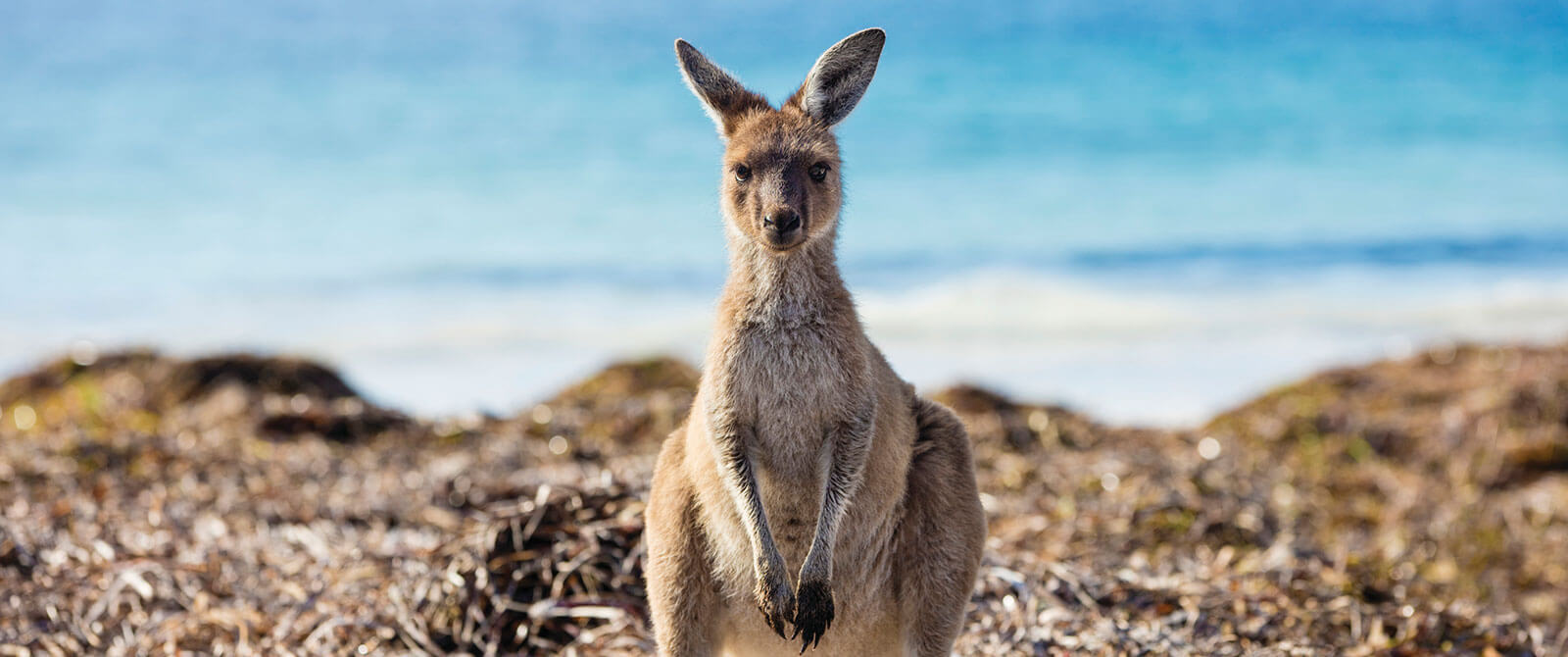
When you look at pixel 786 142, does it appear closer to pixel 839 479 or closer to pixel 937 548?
pixel 839 479

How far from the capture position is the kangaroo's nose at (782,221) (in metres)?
3.56

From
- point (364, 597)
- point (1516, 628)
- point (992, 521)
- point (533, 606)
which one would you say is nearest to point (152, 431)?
point (364, 597)

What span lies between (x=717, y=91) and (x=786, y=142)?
14.4 inches

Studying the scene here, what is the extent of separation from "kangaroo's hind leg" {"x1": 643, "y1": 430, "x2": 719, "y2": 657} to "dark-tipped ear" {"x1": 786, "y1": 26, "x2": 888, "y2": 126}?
1221mm

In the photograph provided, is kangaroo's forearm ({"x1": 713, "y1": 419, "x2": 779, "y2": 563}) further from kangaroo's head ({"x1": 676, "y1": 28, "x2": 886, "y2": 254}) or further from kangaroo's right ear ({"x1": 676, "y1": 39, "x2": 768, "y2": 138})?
kangaroo's right ear ({"x1": 676, "y1": 39, "x2": 768, "y2": 138})

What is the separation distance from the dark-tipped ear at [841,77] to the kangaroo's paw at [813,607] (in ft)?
4.73

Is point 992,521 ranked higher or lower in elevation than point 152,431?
higher

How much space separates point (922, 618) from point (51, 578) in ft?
13.6

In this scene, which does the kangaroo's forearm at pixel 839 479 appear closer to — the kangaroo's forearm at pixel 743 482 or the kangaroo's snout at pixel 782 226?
the kangaroo's forearm at pixel 743 482

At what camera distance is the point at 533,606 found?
4758mm

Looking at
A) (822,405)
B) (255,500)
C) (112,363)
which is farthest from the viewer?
(112,363)

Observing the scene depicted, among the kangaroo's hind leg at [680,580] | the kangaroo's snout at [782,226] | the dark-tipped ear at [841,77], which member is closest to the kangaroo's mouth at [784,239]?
the kangaroo's snout at [782,226]

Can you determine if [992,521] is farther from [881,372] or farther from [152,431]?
[152,431]

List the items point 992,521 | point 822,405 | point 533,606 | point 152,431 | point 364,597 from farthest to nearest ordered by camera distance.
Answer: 1. point 152,431
2. point 992,521
3. point 364,597
4. point 533,606
5. point 822,405
